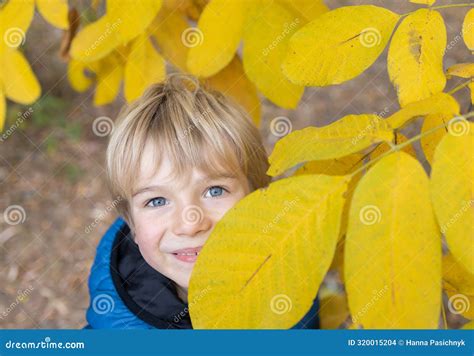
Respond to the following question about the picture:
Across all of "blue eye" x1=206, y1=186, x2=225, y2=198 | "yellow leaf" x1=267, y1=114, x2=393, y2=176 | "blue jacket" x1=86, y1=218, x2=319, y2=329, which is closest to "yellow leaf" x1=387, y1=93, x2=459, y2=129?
"yellow leaf" x1=267, y1=114, x2=393, y2=176

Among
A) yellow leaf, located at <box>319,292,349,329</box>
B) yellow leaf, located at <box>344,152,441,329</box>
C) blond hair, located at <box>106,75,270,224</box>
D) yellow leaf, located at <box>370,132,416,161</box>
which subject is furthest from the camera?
yellow leaf, located at <box>319,292,349,329</box>

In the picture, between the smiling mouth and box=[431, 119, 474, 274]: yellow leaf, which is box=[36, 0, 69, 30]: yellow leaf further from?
box=[431, 119, 474, 274]: yellow leaf

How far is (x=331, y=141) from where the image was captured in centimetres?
46

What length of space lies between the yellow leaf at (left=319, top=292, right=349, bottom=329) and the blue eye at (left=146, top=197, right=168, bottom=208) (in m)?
0.33

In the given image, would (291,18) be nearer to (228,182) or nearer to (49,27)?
(228,182)

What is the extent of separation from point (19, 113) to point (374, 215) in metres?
0.53

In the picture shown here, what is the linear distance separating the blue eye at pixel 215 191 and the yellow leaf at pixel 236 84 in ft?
0.40

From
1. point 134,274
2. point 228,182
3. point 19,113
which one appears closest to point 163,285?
point 134,274

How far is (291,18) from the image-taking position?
1.98 ft

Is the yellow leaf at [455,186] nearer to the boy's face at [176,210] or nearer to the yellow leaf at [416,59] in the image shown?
the yellow leaf at [416,59]

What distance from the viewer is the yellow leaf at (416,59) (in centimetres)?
51

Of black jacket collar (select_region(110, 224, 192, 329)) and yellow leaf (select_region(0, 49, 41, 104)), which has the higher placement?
yellow leaf (select_region(0, 49, 41, 104))

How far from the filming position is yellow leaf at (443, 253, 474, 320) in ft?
1.92

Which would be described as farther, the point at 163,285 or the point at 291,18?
the point at 163,285
